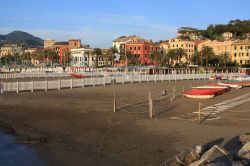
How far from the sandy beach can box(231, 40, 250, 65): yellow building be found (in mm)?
106588

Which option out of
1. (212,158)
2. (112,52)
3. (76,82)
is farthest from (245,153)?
(112,52)

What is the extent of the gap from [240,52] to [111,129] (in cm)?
11959

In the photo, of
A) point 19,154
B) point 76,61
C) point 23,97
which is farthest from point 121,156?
point 76,61

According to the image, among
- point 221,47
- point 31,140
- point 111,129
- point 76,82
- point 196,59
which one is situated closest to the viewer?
point 31,140

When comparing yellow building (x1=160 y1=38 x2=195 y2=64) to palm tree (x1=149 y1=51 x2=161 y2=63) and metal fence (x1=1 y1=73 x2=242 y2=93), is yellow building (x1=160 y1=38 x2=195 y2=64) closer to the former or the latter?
palm tree (x1=149 y1=51 x2=161 y2=63)

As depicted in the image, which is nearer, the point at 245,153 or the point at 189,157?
the point at 245,153

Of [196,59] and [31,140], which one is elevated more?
[196,59]

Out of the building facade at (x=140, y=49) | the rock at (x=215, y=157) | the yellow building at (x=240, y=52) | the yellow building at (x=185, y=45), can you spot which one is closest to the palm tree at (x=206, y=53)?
the yellow building at (x=240, y=52)

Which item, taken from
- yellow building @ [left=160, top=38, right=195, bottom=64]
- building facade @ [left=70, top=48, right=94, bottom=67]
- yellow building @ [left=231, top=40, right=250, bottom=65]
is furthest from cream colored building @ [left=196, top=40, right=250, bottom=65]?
building facade @ [left=70, top=48, right=94, bottom=67]

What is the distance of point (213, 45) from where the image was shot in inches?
5659

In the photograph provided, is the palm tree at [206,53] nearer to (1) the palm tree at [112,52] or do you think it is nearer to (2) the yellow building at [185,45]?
(2) the yellow building at [185,45]

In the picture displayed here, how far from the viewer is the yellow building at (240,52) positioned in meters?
130

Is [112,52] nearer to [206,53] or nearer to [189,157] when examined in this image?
[206,53]

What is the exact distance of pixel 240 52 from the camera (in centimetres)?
13112
